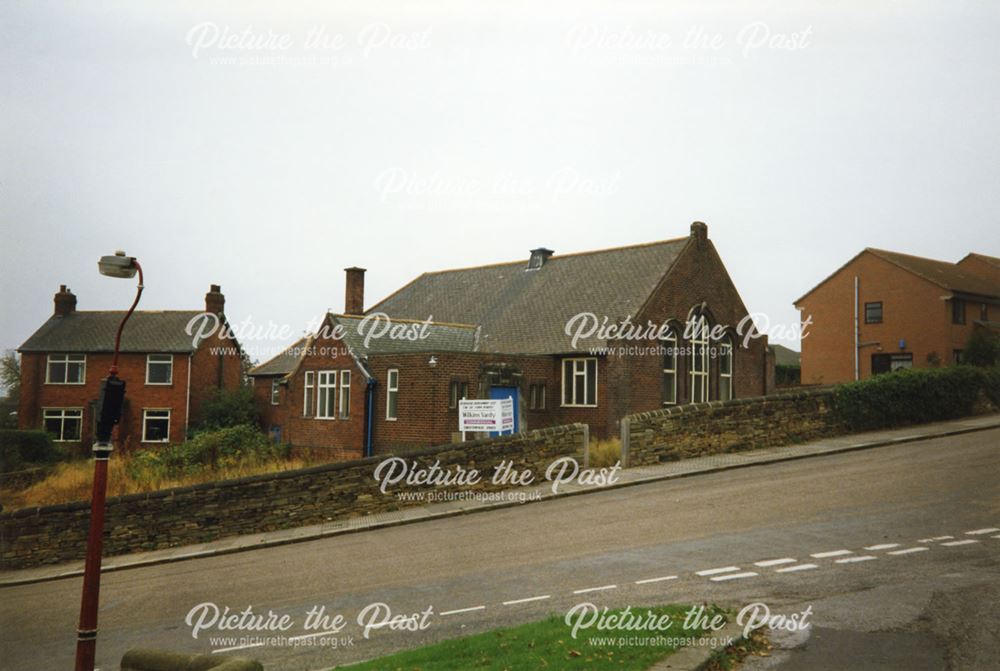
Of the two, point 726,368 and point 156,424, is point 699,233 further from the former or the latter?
point 156,424

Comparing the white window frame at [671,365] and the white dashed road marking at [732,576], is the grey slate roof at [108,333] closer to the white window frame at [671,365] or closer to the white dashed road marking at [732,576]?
the white window frame at [671,365]

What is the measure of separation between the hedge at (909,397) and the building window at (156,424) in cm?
3482

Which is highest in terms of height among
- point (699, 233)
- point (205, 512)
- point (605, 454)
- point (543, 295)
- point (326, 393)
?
point (699, 233)

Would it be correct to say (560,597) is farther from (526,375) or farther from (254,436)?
(254,436)

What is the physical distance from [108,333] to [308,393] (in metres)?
17.8

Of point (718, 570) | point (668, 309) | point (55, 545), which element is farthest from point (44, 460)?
point (718, 570)

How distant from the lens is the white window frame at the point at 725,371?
105 ft

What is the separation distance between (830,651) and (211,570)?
11.8 meters

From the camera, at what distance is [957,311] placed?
42969 millimetres

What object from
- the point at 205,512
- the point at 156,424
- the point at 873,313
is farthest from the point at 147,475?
the point at 873,313

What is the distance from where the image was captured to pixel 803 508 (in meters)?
14.8

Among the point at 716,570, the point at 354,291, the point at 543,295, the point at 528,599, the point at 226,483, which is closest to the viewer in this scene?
the point at 528,599

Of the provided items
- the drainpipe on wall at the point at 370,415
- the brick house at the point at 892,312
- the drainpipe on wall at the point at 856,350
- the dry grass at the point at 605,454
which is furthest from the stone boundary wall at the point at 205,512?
the drainpipe on wall at the point at 856,350

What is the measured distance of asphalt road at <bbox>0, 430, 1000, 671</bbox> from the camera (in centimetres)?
846
